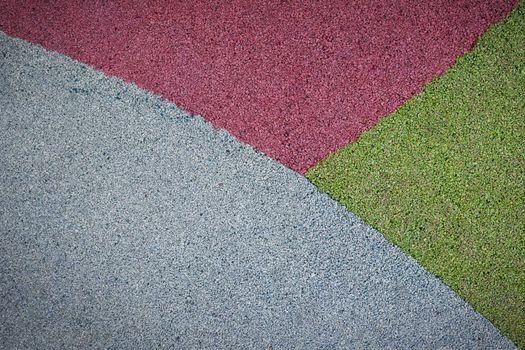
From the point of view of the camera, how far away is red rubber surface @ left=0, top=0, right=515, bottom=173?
7.49 feet

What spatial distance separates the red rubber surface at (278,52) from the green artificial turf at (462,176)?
0.10m

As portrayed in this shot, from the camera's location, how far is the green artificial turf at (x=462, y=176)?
86.2 inches

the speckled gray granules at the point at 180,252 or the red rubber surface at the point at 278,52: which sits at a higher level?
the red rubber surface at the point at 278,52

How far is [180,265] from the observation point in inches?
89.0

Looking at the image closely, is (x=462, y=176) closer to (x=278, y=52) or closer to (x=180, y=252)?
(x=278, y=52)

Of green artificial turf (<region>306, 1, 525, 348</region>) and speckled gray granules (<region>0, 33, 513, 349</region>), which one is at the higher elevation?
green artificial turf (<region>306, 1, 525, 348</region>)

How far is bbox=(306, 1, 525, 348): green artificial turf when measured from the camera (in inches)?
86.2

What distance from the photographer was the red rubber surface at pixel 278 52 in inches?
89.9

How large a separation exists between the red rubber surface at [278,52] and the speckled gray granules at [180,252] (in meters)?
0.16

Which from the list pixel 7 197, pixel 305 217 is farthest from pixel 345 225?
pixel 7 197

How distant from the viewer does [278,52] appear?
7.65 ft

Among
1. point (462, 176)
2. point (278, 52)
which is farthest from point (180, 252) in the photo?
point (462, 176)

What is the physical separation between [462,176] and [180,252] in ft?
4.95

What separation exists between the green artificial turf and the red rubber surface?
0.10 m
